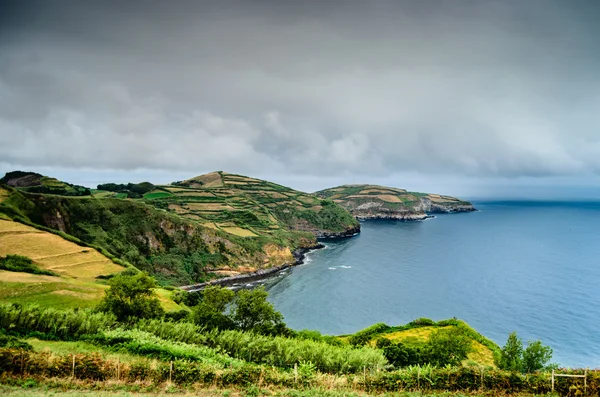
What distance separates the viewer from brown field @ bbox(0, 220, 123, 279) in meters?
64.6

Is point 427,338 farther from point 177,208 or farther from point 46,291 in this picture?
point 177,208

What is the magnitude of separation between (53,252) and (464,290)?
107 metres

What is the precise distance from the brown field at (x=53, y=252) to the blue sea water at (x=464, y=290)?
44.0 m

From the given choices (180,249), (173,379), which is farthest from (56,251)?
(173,379)

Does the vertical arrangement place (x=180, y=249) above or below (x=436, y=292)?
above

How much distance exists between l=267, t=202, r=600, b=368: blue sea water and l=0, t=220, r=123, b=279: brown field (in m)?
44.0

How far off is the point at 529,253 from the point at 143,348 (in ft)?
545

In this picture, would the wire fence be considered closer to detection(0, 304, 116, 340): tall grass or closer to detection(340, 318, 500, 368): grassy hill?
detection(0, 304, 116, 340): tall grass

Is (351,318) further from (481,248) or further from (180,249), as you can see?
(481,248)

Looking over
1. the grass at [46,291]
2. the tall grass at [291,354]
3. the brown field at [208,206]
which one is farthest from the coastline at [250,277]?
the tall grass at [291,354]

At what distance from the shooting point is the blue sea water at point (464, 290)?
73.5 metres

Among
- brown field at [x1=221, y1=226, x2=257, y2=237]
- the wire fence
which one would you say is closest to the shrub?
the wire fence

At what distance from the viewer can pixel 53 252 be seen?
69688 millimetres

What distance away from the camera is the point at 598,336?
67.4 m
